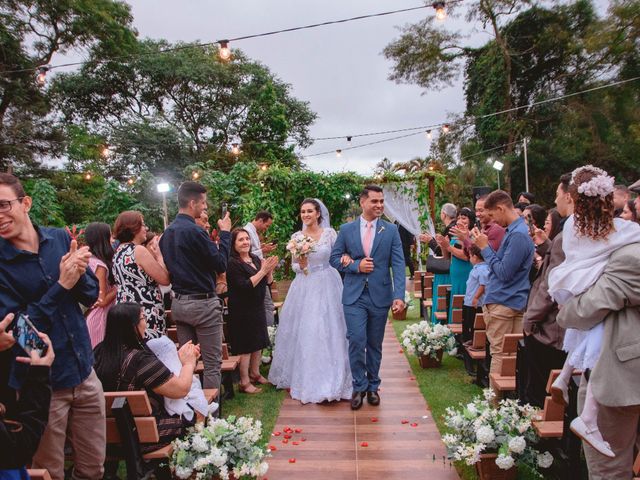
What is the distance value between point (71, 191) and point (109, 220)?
6.23 m

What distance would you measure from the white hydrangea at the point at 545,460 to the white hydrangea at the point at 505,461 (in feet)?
0.72

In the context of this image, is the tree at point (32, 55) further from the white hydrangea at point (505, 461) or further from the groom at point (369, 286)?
the white hydrangea at point (505, 461)

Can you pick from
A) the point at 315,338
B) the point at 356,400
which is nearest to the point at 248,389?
the point at 315,338

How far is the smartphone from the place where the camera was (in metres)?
1.88

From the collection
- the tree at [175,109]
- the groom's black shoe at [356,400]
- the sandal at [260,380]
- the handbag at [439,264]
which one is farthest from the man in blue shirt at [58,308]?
the tree at [175,109]

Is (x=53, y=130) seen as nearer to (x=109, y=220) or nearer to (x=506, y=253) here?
(x=109, y=220)

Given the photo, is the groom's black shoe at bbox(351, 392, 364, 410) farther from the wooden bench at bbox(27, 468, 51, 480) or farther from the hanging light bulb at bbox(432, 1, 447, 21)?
the hanging light bulb at bbox(432, 1, 447, 21)

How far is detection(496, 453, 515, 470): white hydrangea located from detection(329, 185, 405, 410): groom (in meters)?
1.90

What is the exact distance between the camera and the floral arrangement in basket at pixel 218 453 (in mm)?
3047

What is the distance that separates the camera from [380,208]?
5000 mm

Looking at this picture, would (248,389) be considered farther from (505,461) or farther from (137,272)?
(505,461)

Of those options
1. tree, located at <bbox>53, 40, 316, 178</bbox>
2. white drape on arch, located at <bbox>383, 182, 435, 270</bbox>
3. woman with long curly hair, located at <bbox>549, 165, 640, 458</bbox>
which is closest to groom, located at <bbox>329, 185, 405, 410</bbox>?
woman with long curly hair, located at <bbox>549, 165, 640, 458</bbox>

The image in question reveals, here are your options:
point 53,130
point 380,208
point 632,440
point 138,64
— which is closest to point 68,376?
point 632,440

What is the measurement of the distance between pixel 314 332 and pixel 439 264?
2797mm
